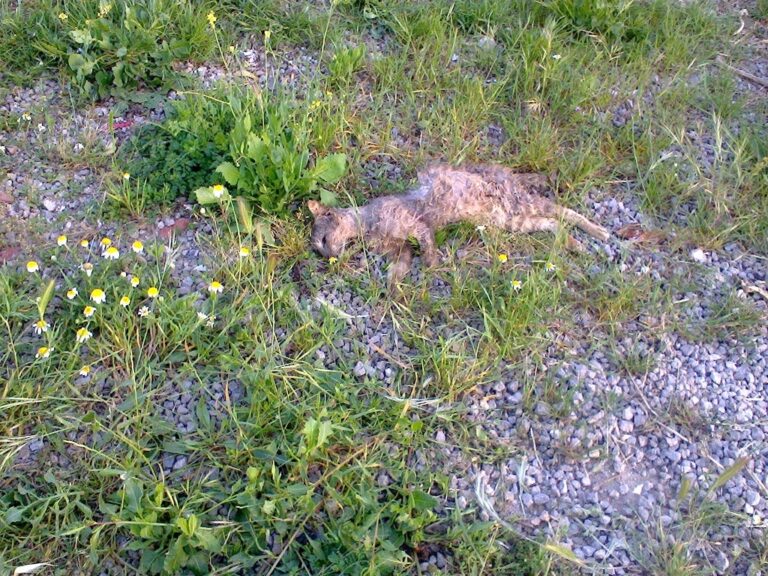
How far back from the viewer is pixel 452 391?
9.64 ft

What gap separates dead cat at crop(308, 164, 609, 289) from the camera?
3352mm

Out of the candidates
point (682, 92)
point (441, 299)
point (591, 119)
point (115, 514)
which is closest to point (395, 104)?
point (591, 119)

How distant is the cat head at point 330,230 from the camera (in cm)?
332

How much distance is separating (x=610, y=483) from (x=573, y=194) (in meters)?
1.54

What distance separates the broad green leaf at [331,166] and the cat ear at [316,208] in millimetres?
170

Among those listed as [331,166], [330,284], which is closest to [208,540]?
[330,284]

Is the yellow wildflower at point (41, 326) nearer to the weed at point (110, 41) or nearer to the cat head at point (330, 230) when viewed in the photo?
the cat head at point (330, 230)

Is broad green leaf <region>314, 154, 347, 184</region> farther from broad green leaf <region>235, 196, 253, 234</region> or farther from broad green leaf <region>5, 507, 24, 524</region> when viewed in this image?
broad green leaf <region>5, 507, 24, 524</region>

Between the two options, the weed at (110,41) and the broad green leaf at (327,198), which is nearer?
the broad green leaf at (327,198)

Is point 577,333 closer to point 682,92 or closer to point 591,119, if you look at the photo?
point 591,119

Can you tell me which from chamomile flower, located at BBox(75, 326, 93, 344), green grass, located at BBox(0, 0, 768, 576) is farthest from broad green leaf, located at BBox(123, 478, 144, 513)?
chamomile flower, located at BBox(75, 326, 93, 344)

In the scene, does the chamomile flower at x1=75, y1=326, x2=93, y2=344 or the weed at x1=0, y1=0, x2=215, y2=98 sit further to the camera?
the weed at x1=0, y1=0, x2=215, y2=98

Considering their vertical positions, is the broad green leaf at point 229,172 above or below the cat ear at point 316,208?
above

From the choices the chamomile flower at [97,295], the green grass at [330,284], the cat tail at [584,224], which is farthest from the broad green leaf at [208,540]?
the cat tail at [584,224]
